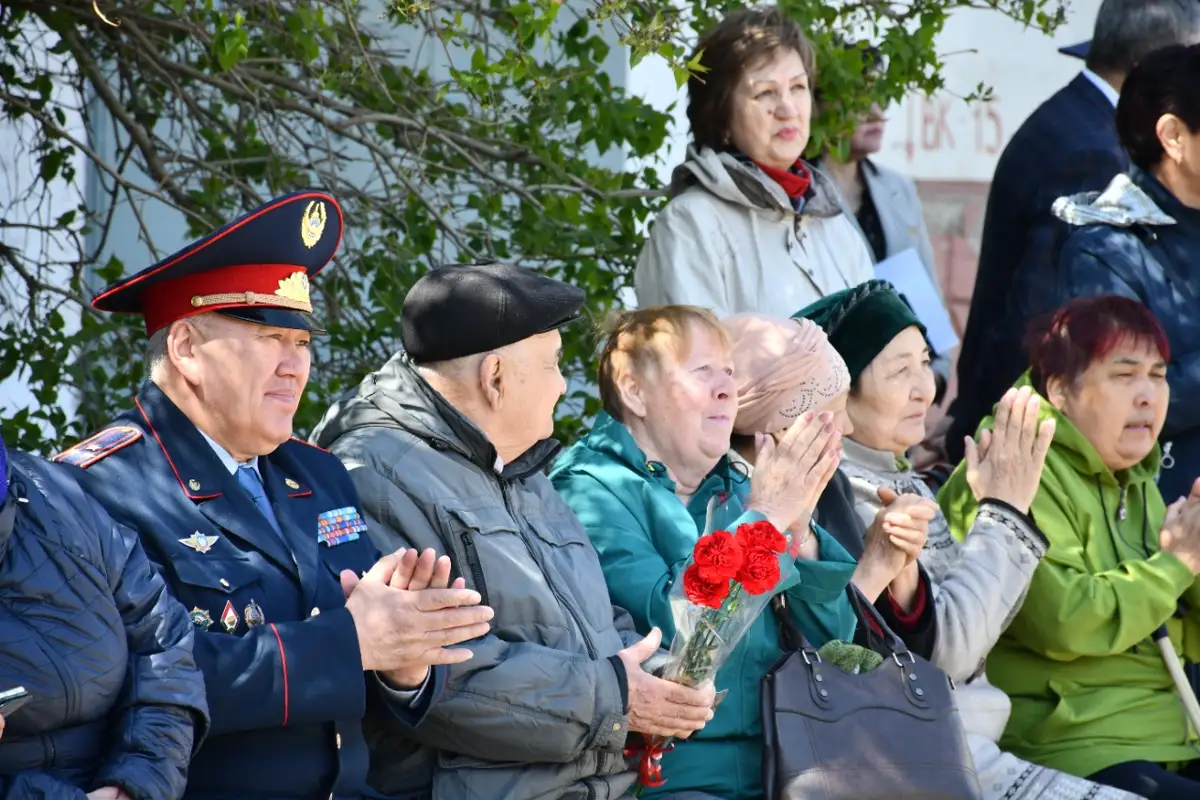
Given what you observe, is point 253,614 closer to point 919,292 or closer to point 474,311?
point 474,311

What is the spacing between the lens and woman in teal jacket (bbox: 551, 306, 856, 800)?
13.6 ft

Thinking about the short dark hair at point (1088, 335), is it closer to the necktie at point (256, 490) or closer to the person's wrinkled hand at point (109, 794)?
the necktie at point (256, 490)

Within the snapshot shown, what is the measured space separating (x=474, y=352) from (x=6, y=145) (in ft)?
11.8

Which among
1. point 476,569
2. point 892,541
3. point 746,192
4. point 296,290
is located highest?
point 296,290

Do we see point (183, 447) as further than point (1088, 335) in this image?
No

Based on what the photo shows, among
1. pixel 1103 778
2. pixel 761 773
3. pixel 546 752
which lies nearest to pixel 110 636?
pixel 546 752

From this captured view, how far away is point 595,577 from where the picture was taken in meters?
4.05

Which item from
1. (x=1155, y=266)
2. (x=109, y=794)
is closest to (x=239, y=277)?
(x=109, y=794)

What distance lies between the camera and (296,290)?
3.69m

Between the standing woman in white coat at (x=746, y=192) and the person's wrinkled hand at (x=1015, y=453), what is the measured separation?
75cm

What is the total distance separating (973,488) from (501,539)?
1625 millimetres

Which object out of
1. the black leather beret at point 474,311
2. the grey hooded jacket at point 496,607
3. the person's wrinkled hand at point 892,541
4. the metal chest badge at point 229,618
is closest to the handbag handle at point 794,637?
the person's wrinkled hand at point 892,541

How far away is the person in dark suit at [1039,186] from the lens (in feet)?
19.7

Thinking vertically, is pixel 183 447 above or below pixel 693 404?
above
